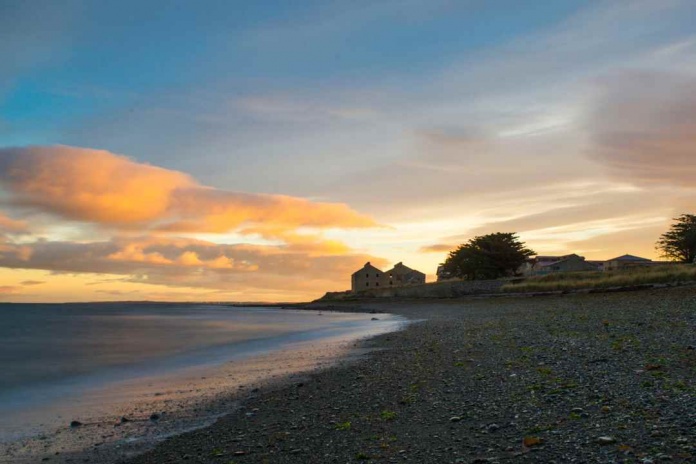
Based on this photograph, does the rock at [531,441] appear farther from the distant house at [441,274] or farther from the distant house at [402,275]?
the distant house at [402,275]

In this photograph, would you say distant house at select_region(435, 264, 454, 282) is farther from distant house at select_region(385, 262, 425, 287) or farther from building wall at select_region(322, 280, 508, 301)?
building wall at select_region(322, 280, 508, 301)

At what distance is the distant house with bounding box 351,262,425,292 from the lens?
142m

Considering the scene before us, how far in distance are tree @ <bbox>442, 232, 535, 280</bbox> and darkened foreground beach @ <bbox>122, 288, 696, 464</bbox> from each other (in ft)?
222

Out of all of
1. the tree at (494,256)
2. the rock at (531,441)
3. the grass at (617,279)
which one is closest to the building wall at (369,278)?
the tree at (494,256)

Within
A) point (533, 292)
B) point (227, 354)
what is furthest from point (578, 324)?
point (533, 292)

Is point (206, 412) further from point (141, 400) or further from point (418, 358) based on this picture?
point (418, 358)

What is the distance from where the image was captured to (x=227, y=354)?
86.7ft

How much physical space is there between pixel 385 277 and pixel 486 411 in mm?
134572

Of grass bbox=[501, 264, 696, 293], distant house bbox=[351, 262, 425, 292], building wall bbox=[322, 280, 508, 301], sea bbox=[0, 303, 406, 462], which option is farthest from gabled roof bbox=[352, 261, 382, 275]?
sea bbox=[0, 303, 406, 462]

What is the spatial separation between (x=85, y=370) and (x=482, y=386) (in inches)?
766

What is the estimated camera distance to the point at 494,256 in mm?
A: 82688

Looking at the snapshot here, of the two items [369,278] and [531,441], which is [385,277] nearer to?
[369,278]

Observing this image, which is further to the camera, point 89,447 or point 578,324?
point 578,324

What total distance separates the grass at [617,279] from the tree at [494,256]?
58.3ft
